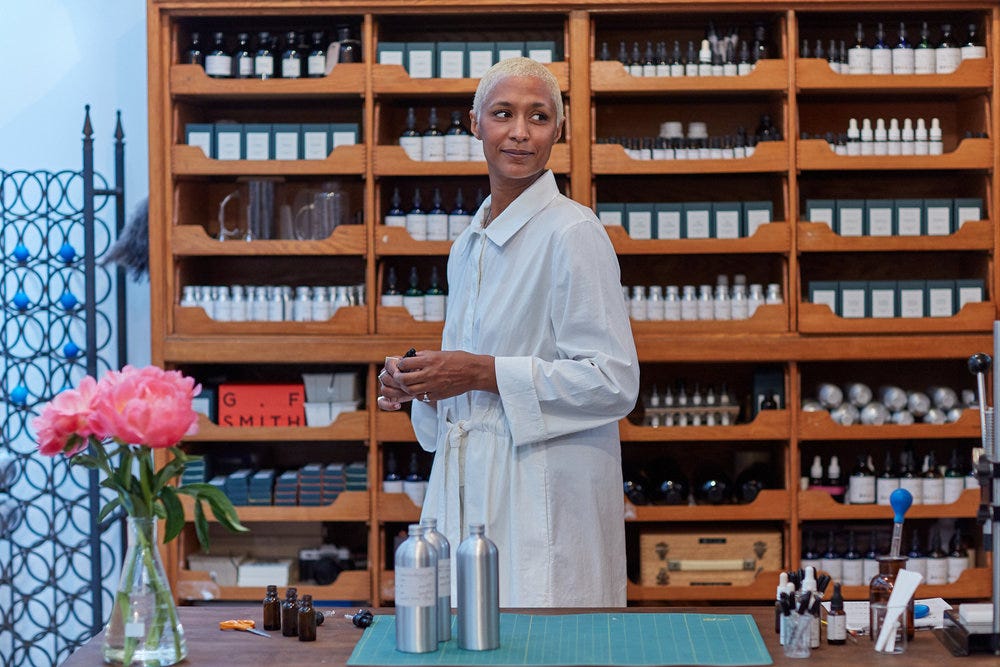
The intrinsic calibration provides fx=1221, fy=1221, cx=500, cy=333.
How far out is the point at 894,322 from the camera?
3.86 m

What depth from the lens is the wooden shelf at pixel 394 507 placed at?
153 inches

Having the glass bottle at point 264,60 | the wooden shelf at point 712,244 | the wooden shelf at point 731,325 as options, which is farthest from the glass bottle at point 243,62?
the wooden shelf at point 731,325

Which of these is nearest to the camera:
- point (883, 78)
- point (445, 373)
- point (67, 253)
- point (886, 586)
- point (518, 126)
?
point (886, 586)

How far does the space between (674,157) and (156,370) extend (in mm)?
2463

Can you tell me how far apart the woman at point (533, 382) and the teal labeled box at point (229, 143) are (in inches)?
62.1

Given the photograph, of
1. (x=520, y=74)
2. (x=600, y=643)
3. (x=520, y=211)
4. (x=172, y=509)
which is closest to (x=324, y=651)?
(x=172, y=509)

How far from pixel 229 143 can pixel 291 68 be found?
311mm

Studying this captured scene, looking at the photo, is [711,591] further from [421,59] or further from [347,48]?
[347,48]

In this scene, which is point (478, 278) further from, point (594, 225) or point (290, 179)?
point (290, 179)

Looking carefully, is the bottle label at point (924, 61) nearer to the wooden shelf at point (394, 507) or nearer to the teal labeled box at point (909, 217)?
the teal labeled box at point (909, 217)

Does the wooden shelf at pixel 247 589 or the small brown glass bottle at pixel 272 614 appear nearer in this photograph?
the small brown glass bottle at pixel 272 614

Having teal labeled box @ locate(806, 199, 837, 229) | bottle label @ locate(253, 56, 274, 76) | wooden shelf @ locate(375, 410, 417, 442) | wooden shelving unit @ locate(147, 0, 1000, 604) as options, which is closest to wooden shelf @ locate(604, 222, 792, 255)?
wooden shelving unit @ locate(147, 0, 1000, 604)

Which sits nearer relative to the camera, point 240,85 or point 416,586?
point 416,586

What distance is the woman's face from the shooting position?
245cm
